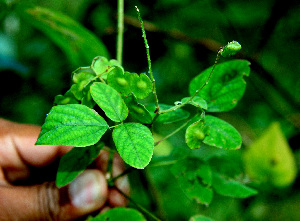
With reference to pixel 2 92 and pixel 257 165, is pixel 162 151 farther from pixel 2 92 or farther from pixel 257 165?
pixel 2 92

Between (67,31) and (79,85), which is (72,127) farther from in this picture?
(67,31)

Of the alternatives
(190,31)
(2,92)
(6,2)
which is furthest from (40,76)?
(190,31)

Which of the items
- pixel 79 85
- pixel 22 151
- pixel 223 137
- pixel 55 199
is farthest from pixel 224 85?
pixel 22 151

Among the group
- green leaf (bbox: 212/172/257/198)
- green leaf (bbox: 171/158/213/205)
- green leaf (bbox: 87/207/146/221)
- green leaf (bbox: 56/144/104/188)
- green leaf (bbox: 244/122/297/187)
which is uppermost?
green leaf (bbox: 56/144/104/188)

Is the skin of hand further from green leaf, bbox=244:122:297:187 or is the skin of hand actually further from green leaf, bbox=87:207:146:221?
green leaf, bbox=244:122:297:187

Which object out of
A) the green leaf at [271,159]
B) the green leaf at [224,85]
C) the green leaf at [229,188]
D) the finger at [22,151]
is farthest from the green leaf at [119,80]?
the green leaf at [271,159]

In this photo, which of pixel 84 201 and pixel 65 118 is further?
pixel 84 201

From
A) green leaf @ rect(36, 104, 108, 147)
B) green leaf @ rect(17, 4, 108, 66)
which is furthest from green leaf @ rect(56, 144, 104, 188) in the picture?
green leaf @ rect(17, 4, 108, 66)

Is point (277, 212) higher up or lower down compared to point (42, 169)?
lower down
